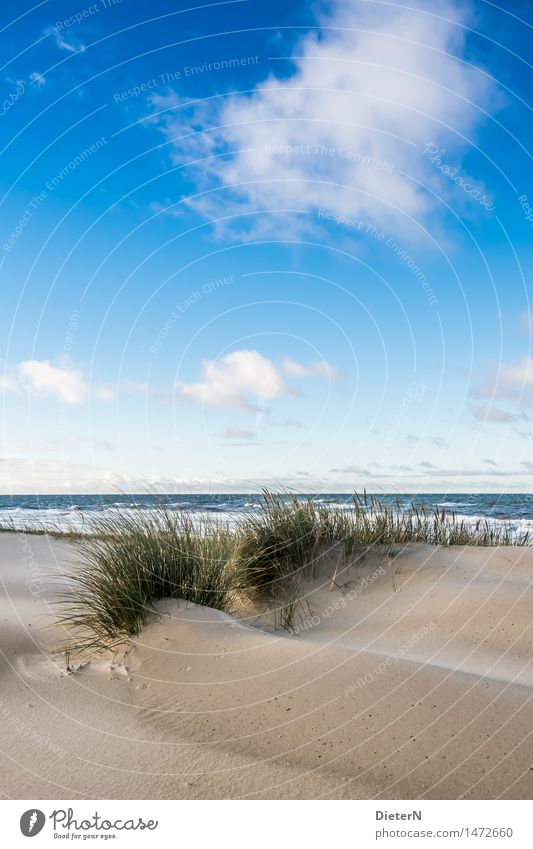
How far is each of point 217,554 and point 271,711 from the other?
2546mm

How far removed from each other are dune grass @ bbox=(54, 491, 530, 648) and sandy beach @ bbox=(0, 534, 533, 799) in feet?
0.94

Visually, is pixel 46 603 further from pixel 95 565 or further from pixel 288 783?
pixel 288 783

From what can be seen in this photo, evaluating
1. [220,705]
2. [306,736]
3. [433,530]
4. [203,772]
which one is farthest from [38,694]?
[433,530]

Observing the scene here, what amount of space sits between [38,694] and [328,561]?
166 inches

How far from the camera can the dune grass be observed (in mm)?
5465

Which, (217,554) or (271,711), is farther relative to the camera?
(217,554)

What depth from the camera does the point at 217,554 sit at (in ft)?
20.7

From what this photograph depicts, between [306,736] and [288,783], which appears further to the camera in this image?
[306,736]

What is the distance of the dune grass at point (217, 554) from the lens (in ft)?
17.9

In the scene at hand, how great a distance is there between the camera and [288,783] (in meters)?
3.04

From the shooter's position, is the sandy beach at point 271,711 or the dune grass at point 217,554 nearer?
the sandy beach at point 271,711

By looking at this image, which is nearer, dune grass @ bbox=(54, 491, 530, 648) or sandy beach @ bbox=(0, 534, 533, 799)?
sandy beach @ bbox=(0, 534, 533, 799)

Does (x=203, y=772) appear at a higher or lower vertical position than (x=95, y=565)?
lower

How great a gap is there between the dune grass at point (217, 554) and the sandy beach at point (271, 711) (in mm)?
288
